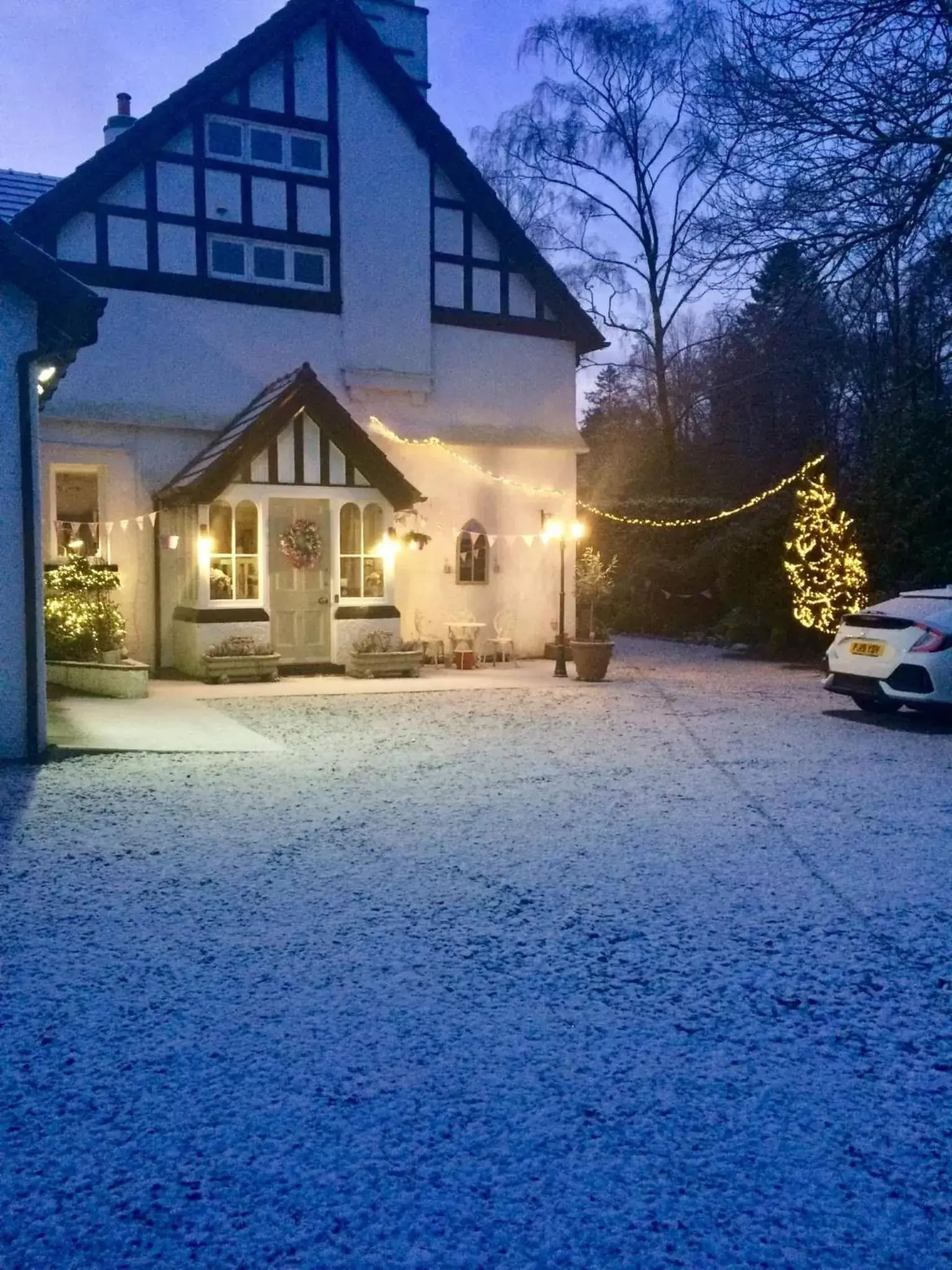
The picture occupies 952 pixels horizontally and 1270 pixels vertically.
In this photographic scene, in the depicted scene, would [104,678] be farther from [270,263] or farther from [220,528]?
[270,263]

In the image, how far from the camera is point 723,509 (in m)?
25.0

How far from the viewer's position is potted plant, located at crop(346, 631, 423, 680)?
1581 cm

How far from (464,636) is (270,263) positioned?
6.54 metres

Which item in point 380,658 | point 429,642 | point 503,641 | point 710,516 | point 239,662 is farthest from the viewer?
point 710,516

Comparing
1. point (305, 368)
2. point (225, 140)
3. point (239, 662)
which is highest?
point (225, 140)

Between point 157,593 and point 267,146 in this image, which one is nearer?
point 157,593

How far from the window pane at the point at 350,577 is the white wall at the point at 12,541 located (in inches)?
289

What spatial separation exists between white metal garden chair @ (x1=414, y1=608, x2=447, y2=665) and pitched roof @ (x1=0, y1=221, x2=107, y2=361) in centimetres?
898

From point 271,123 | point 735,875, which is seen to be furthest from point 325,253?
point 735,875

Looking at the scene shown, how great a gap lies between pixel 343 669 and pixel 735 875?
36.4 feet

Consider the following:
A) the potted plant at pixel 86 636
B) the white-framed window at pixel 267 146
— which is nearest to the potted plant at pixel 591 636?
the potted plant at pixel 86 636

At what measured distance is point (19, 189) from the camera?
16.5 m

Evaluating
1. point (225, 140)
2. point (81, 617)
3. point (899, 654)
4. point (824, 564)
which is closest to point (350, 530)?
point (81, 617)

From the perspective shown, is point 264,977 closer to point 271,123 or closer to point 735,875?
point 735,875
